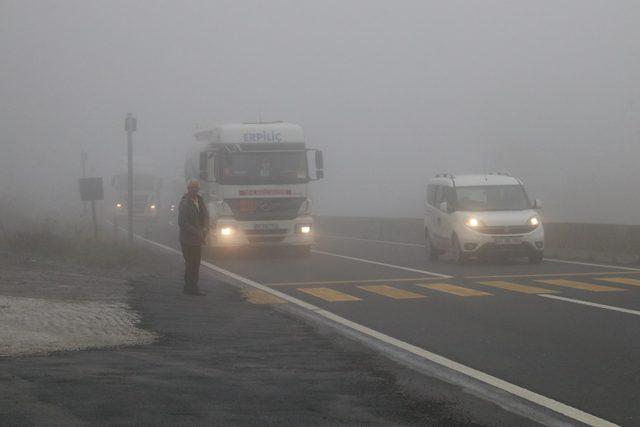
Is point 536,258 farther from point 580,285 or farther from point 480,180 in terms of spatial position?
point 580,285

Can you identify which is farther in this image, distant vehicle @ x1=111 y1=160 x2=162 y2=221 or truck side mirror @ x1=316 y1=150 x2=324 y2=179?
distant vehicle @ x1=111 y1=160 x2=162 y2=221

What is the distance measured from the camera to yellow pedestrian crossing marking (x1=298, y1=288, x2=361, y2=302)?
52.5 ft

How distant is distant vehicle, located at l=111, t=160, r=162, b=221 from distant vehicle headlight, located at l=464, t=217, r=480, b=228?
38820 millimetres

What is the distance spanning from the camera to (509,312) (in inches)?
537

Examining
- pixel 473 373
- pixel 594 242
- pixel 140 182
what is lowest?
pixel 473 373

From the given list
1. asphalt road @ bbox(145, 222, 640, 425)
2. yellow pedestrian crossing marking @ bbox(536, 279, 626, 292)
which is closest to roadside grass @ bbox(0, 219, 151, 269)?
asphalt road @ bbox(145, 222, 640, 425)

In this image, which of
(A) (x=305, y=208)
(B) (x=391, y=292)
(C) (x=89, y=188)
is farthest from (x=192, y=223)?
(C) (x=89, y=188)

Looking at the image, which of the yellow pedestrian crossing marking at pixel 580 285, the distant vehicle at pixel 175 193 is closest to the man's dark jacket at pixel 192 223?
the yellow pedestrian crossing marking at pixel 580 285

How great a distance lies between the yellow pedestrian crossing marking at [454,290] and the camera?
16.3 meters

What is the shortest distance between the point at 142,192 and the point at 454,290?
4507 centimetres

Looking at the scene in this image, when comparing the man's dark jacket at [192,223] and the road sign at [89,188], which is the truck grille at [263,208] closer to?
the road sign at [89,188]

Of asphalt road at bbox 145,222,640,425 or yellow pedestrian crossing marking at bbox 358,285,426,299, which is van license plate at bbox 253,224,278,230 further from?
yellow pedestrian crossing marking at bbox 358,285,426,299

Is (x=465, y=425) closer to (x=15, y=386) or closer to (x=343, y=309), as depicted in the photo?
(x=15, y=386)

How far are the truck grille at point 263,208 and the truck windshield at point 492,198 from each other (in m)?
4.87
